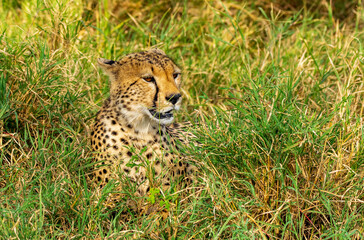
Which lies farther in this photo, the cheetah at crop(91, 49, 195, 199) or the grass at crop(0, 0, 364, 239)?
the cheetah at crop(91, 49, 195, 199)

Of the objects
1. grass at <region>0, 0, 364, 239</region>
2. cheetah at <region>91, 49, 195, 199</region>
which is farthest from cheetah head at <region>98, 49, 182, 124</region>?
grass at <region>0, 0, 364, 239</region>

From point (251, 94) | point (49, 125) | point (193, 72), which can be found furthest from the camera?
point (193, 72)

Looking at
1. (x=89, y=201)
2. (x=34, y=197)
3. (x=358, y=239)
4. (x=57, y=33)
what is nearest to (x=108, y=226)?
(x=89, y=201)

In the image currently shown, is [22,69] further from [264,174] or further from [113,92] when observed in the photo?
[264,174]

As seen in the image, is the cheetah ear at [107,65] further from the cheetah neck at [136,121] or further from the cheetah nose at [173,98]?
the cheetah nose at [173,98]

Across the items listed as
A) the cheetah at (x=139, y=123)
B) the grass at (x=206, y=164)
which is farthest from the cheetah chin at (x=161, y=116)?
the grass at (x=206, y=164)

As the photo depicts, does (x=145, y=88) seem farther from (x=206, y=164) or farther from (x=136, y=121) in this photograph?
(x=206, y=164)

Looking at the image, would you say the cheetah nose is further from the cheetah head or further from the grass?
the grass

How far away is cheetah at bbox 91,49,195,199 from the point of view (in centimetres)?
312

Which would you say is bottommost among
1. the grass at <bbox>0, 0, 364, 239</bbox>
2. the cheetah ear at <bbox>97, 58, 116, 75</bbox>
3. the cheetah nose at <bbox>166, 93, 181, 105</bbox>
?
the grass at <bbox>0, 0, 364, 239</bbox>

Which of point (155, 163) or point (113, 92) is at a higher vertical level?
point (113, 92)

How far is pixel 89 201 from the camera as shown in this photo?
9.23ft

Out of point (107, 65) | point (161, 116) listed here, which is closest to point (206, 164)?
point (161, 116)

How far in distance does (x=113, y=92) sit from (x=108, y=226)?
2.65 feet
